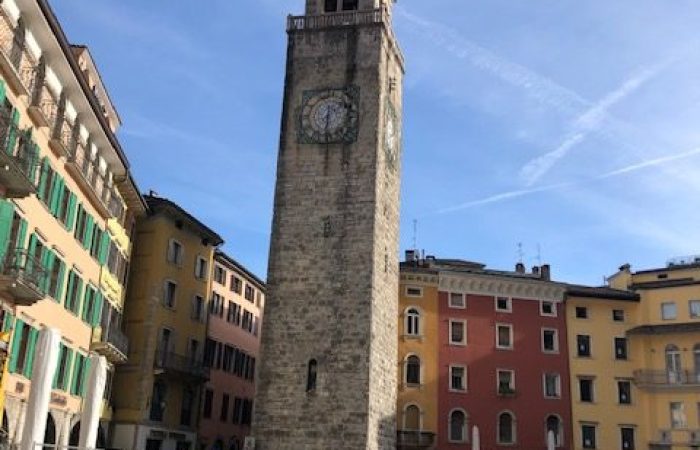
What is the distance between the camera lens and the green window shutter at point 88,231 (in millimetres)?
30906

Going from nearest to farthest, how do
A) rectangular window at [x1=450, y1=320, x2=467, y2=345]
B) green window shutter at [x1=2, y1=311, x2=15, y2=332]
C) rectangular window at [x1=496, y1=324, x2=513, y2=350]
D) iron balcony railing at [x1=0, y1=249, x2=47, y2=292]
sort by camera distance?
iron balcony railing at [x1=0, y1=249, x2=47, y2=292] < green window shutter at [x1=2, y1=311, x2=15, y2=332] < rectangular window at [x1=450, y1=320, x2=467, y2=345] < rectangular window at [x1=496, y1=324, x2=513, y2=350]

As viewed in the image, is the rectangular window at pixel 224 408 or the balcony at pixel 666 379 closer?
the balcony at pixel 666 379

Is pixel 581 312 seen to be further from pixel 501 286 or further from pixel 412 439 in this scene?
pixel 412 439

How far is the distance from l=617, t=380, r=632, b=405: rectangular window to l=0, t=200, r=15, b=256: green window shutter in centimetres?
3506

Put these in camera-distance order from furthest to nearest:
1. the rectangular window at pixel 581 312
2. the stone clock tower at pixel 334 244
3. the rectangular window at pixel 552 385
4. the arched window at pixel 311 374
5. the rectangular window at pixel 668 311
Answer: the rectangular window at pixel 581 312 → the rectangular window at pixel 668 311 → the rectangular window at pixel 552 385 → the arched window at pixel 311 374 → the stone clock tower at pixel 334 244

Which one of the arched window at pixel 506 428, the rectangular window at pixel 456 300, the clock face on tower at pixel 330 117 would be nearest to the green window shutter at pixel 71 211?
the clock face on tower at pixel 330 117

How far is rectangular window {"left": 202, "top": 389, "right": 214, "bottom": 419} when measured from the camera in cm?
4506

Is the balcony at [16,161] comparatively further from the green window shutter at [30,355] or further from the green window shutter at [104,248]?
the green window shutter at [104,248]

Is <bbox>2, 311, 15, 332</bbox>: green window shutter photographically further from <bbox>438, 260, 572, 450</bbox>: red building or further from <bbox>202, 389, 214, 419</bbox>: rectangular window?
<bbox>438, 260, 572, 450</bbox>: red building

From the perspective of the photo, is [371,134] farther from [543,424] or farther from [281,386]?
[543,424]

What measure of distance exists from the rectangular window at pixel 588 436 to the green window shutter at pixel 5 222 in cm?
3339

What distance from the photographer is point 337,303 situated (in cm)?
3438

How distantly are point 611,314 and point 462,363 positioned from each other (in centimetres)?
953

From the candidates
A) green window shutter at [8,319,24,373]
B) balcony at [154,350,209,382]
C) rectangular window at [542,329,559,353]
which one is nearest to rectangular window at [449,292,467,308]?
rectangular window at [542,329,559,353]
